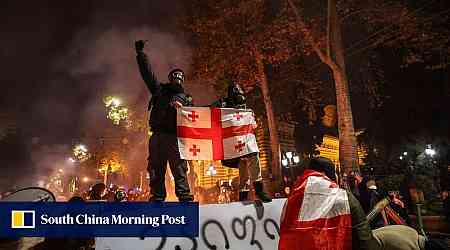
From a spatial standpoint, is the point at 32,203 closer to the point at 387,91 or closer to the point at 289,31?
the point at 289,31

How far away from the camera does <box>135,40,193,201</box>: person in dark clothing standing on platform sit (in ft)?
15.2

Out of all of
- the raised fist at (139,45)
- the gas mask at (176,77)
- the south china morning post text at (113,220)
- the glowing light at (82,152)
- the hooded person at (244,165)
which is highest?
the glowing light at (82,152)

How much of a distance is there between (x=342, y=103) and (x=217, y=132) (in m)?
10.4

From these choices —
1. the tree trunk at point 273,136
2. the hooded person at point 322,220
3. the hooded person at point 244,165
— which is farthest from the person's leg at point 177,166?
the tree trunk at point 273,136

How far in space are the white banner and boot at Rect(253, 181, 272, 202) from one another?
8cm

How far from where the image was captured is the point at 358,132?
24.5 m

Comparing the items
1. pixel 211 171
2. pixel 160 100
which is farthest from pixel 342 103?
pixel 211 171

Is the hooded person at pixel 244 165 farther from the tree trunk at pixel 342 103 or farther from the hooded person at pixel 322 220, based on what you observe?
the tree trunk at pixel 342 103

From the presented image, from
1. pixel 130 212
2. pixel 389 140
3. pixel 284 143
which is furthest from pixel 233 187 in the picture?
pixel 130 212

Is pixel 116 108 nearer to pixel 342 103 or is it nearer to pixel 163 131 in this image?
pixel 342 103

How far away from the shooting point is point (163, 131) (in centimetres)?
489

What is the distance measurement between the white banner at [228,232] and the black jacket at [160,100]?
1.42 metres

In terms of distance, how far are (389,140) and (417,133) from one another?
69.3 inches

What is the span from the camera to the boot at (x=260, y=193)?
4680mm
